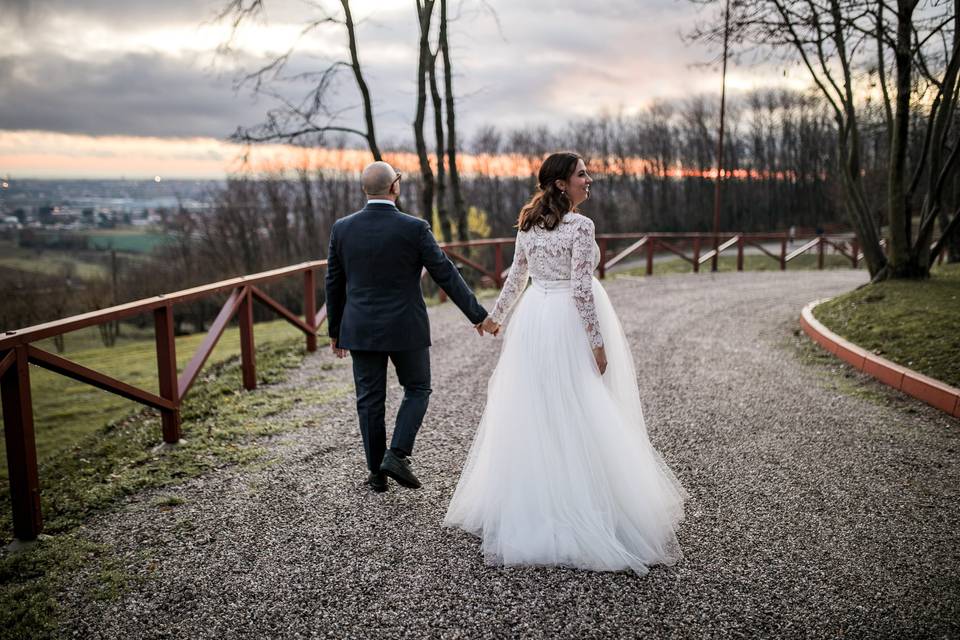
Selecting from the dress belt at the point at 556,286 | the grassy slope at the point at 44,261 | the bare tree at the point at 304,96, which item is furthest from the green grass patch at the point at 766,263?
the grassy slope at the point at 44,261

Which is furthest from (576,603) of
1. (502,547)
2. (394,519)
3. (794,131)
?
(794,131)

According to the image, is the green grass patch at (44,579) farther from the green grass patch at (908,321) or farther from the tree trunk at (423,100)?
the tree trunk at (423,100)

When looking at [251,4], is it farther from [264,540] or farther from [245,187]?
[245,187]

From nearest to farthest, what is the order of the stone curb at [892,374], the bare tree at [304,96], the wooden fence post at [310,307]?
1. the stone curb at [892,374]
2. the wooden fence post at [310,307]
3. the bare tree at [304,96]

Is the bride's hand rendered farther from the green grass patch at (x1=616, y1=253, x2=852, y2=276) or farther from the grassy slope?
the grassy slope

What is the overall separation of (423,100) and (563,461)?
50.2ft

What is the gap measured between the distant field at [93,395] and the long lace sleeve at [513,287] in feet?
13.4

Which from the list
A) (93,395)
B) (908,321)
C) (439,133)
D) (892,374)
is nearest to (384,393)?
(892,374)

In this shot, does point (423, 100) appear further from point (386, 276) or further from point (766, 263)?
point (766, 263)

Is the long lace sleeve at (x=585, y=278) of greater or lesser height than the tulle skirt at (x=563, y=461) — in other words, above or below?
above

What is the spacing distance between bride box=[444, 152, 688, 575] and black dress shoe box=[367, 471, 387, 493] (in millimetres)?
653

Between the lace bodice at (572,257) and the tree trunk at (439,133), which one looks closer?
the lace bodice at (572,257)

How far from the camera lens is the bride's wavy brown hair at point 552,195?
342 centimetres

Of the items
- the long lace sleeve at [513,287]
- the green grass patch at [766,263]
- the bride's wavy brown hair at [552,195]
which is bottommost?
the green grass patch at [766,263]
